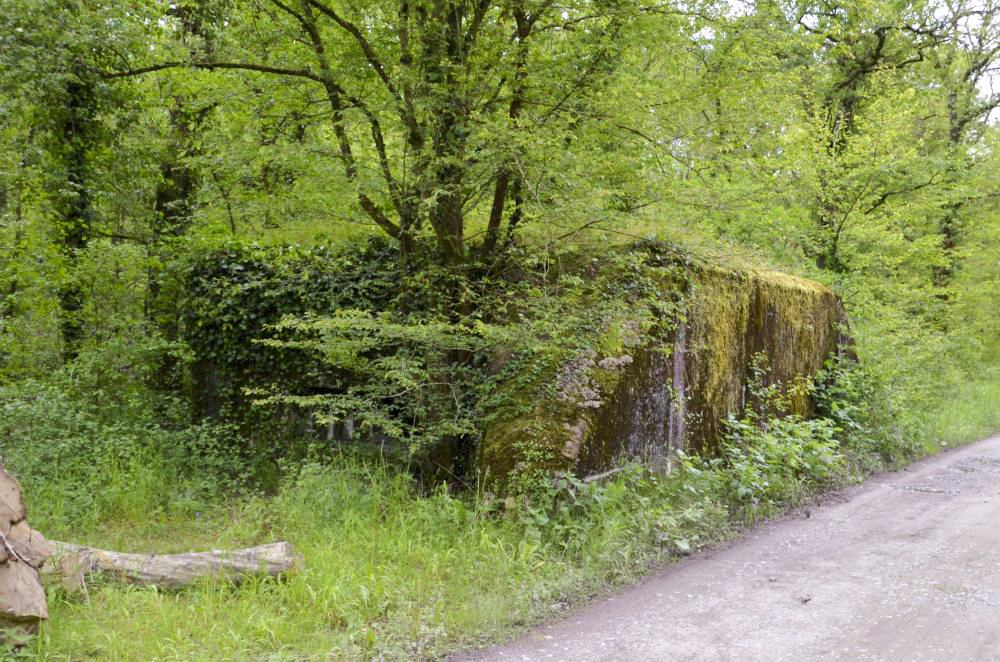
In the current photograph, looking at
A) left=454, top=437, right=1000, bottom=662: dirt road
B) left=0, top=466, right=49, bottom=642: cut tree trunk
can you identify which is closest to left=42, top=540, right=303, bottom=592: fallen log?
left=0, top=466, right=49, bottom=642: cut tree trunk

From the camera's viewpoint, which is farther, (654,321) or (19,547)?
(654,321)

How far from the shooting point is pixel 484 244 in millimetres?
7305

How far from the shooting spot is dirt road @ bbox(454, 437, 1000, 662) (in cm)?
399

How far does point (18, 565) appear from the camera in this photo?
12.8 feet

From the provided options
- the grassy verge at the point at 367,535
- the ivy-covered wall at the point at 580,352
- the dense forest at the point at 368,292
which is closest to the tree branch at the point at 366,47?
the dense forest at the point at 368,292

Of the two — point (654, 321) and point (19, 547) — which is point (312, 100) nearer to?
point (654, 321)

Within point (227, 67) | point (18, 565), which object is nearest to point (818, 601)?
point (18, 565)

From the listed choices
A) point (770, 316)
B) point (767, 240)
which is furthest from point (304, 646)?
point (767, 240)

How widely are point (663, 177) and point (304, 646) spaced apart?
5.02m

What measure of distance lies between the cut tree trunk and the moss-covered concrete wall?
130 inches

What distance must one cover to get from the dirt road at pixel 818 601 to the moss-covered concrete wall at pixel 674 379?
4.37 feet

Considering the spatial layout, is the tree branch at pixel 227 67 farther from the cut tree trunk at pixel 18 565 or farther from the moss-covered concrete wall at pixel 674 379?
the cut tree trunk at pixel 18 565

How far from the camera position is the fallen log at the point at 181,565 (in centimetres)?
461

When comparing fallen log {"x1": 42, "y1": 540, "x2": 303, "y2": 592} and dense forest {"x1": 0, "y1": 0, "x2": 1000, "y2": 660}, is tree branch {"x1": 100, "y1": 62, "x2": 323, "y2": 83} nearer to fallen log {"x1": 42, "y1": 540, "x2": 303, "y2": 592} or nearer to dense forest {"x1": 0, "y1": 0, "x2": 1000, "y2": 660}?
dense forest {"x1": 0, "y1": 0, "x2": 1000, "y2": 660}
